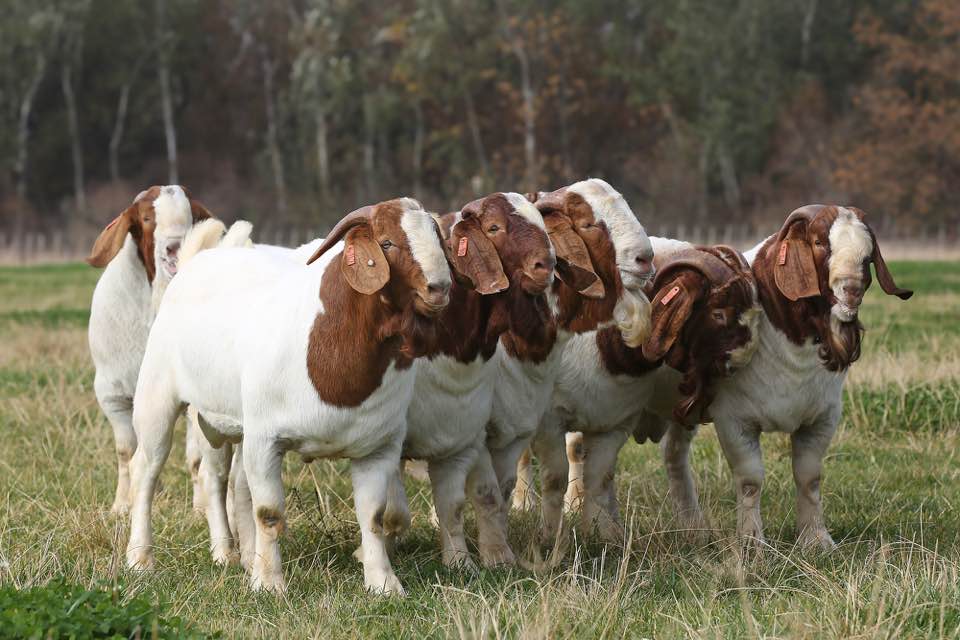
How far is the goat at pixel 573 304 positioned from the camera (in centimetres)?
602

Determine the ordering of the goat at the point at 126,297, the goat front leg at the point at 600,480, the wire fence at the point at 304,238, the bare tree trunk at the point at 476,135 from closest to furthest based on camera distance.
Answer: the goat front leg at the point at 600,480 < the goat at the point at 126,297 < the wire fence at the point at 304,238 < the bare tree trunk at the point at 476,135

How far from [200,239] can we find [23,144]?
39.9 metres

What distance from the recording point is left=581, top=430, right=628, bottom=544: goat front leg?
6.79m

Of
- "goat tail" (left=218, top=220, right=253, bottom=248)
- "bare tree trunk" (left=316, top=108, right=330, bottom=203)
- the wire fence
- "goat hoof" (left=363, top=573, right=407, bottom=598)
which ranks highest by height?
"goat tail" (left=218, top=220, right=253, bottom=248)

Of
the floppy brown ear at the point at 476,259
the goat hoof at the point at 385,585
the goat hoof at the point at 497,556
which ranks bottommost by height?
the goat hoof at the point at 497,556

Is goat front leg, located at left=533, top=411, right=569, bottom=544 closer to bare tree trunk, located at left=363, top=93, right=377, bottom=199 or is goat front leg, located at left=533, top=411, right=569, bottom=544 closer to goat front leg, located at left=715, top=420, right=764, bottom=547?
goat front leg, located at left=715, top=420, right=764, bottom=547

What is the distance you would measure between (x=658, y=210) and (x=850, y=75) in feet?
22.9

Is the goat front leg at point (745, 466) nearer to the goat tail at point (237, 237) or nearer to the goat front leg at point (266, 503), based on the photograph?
the goat front leg at point (266, 503)

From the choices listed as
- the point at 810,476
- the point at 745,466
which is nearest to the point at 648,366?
the point at 745,466

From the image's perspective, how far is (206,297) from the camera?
6562 millimetres

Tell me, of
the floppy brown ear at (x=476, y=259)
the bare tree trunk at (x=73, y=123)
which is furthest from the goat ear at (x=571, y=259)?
the bare tree trunk at (x=73, y=123)

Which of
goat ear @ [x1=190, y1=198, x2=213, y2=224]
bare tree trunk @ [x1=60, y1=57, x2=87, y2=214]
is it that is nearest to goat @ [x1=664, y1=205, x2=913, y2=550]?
goat ear @ [x1=190, y1=198, x2=213, y2=224]

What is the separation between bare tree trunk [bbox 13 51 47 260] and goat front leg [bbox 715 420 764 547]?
39.8 m

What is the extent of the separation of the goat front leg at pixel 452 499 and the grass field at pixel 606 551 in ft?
0.33
